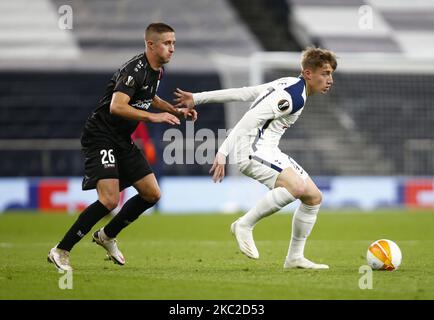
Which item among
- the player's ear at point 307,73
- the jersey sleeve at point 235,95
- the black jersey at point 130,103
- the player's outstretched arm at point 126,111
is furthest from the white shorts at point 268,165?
the black jersey at point 130,103

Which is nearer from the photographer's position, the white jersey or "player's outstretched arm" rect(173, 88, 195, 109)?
the white jersey

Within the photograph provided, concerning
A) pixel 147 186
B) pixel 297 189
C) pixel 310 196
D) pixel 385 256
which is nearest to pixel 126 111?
pixel 147 186

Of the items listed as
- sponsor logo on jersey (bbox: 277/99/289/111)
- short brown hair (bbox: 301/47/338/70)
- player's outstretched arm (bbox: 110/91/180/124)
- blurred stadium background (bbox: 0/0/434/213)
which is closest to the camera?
player's outstretched arm (bbox: 110/91/180/124)

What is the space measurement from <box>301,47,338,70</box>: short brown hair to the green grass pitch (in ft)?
5.79

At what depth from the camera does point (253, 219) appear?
24.8 ft

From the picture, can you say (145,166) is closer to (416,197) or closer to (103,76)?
(416,197)

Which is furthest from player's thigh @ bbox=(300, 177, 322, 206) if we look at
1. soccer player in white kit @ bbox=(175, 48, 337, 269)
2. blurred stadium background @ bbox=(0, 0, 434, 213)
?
blurred stadium background @ bbox=(0, 0, 434, 213)

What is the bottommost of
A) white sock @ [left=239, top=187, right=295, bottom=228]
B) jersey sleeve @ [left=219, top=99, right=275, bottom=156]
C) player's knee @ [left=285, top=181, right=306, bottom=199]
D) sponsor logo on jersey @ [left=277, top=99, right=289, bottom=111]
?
white sock @ [left=239, top=187, right=295, bottom=228]

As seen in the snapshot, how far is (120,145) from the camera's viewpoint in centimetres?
783

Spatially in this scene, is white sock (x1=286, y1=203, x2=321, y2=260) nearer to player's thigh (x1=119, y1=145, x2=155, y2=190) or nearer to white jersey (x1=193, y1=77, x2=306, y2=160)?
white jersey (x1=193, y1=77, x2=306, y2=160)

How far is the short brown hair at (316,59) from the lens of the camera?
25.3ft

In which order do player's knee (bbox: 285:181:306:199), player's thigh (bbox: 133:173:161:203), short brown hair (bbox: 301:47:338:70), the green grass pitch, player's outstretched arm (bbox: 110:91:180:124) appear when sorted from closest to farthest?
the green grass pitch < player's outstretched arm (bbox: 110:91:180:124) < player's knee (bbox: 285:181:306:199) < short brown hair (bbox: 301:47:338:70) < player's thigh (bbox: 133:173:161:203)

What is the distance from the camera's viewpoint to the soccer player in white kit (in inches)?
295

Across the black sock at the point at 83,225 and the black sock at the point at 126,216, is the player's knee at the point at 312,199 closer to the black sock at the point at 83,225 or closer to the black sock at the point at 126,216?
the black sock at the point at 126,216
